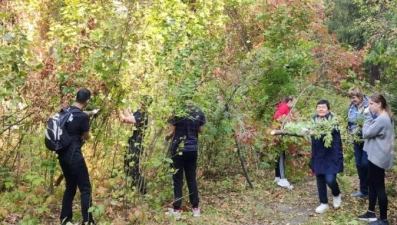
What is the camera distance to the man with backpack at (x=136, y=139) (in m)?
5.57

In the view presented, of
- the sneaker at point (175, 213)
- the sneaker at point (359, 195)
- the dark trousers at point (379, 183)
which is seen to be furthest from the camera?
the sneaker at point (359, 195)

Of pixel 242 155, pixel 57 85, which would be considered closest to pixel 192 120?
pixel 57 85

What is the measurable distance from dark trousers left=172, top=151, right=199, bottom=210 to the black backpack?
5.39ft

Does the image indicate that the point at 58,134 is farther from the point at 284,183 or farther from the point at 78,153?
the point at 284,183

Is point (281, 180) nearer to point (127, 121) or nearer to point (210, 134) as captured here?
point (210, 134)

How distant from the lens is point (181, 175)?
6324mm

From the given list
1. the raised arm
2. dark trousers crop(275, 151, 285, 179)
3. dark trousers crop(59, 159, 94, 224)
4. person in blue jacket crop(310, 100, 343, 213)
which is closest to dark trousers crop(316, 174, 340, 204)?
person in blue jacket crop(310, 100, 343, 213)

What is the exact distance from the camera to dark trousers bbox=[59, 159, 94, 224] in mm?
5289

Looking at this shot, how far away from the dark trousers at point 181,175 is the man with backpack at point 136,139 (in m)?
0.50

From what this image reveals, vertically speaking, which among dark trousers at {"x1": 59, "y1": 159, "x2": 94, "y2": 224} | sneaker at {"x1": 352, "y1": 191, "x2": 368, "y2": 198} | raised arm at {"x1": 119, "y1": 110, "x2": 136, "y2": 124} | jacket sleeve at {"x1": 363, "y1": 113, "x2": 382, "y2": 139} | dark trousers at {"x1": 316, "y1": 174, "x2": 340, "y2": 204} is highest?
raised arm at {"x1": 119, "y1": 110, "x2": 136, "y2": 124}

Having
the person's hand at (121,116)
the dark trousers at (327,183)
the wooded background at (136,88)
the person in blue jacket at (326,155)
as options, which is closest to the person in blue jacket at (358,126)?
the wooded background at (136,88)

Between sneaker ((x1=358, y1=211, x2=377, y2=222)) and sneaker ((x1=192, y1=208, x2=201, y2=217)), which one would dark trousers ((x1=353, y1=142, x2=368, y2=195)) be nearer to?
sneaker ((x1=358, y1=211, x2=377, y2=222))

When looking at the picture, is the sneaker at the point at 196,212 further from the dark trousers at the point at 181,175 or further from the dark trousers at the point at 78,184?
the dark trousers at the point at 78,184

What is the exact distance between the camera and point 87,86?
5.79m
